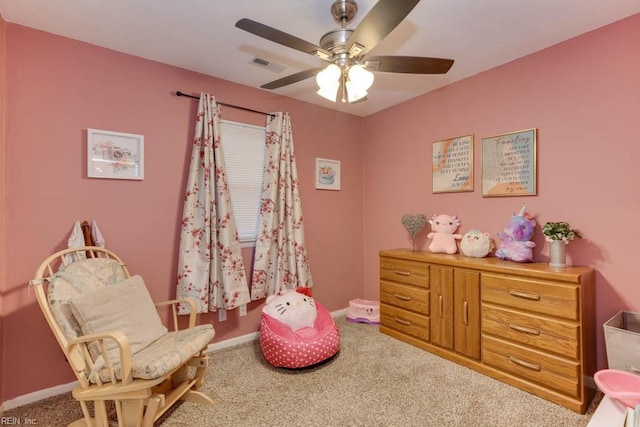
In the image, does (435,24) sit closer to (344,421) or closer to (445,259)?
(445,259)

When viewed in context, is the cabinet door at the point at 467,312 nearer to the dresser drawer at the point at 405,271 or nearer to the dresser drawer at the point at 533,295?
the dresser drawer at the point at 533,295

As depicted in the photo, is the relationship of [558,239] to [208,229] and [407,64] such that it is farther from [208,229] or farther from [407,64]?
[208,229]

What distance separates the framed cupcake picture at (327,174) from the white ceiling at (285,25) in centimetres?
114

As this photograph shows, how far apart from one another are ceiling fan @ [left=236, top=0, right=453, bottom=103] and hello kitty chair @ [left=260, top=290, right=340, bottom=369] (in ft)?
5.37

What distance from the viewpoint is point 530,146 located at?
2352 millimetres

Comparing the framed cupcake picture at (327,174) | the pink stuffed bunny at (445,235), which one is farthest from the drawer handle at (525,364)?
the framed cupcake picture at (327,174)

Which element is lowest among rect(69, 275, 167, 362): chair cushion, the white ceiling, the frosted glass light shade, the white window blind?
rect(69, 275, 167, 362): chair cushion

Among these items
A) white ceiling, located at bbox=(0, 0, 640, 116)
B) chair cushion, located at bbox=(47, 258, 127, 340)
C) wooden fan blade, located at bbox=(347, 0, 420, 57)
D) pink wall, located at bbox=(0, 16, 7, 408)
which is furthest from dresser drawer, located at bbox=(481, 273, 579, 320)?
pink wall, located at bbox=(0, 16, 7, 408)

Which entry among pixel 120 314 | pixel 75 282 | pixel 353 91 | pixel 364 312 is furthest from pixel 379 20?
pixel 364 312

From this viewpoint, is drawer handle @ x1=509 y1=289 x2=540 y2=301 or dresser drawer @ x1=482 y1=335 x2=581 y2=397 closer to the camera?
dresser drawer @ x1=482 y1=335 x2=581 y2=397

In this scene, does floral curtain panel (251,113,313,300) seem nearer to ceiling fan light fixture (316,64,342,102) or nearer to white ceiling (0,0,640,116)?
white ceiling (0,0,640,116)

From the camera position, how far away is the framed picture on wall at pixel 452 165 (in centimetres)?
276

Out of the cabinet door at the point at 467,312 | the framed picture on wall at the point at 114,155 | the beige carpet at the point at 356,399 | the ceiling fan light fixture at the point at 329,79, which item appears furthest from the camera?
the cabinet door at the point at 467,312

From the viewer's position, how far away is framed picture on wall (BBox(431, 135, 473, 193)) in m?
2.76
